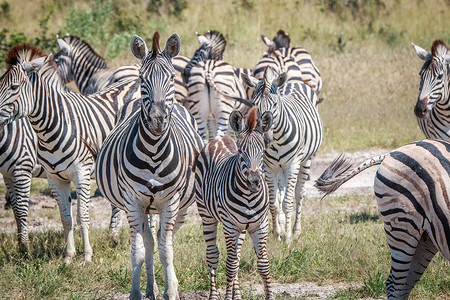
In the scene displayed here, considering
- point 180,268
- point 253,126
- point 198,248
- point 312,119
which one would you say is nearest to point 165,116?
point 253,126

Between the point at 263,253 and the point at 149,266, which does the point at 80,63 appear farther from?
the point at 263,253

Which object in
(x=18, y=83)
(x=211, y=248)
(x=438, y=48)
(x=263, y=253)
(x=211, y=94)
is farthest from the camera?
(x=211, y=94)

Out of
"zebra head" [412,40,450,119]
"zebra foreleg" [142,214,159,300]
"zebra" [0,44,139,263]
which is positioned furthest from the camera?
"zebra head" [412,40,450,119]

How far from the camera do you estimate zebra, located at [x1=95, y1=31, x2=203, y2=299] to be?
16.4ft

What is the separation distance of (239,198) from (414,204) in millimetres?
1447

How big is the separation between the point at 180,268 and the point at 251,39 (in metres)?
13.7

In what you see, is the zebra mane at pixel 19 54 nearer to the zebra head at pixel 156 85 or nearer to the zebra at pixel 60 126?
the zebra at pixel 60 126

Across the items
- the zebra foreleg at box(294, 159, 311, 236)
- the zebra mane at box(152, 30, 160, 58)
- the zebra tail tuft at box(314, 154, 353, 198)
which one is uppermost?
the zebra mane at box(152, 30, 160, 58)

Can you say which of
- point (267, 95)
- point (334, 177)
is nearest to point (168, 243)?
point (334, 177)

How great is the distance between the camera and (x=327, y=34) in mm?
19750

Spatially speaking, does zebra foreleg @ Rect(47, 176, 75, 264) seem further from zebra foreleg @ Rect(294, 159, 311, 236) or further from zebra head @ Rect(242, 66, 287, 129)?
zebra foreleg @ Rect(294, 159, 311, 236)

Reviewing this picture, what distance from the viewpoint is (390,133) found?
43.4 ft

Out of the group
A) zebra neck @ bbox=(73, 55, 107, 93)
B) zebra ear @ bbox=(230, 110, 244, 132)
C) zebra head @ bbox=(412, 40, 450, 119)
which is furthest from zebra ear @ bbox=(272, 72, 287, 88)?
zebra neck @ bbox=(73, 55, 107, 93)

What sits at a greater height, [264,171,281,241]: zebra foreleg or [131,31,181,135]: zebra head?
[131,31,181,135]: zebra head
